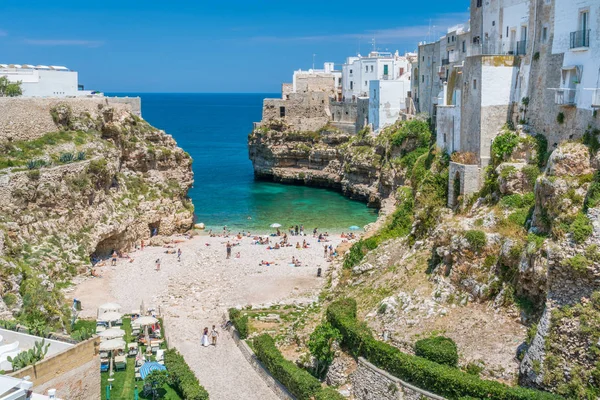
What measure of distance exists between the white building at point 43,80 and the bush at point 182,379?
32950 mm

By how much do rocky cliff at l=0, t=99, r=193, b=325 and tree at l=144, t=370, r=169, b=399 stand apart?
5.10 metres

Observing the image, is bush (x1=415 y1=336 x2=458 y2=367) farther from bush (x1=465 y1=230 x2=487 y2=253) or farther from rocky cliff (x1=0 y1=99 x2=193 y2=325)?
rocky cliff (x1=0 y1=99 x2=193 y2=325)

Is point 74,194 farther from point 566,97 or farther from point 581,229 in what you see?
point 581,229

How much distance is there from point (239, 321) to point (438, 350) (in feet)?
36.8

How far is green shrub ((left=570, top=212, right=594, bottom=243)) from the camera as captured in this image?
1780 cm

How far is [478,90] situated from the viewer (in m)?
28.3

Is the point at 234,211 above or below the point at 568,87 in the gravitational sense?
below

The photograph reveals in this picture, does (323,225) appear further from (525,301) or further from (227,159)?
(227,159)

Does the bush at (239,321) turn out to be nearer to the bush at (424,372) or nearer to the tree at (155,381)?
the tree at (155,381)

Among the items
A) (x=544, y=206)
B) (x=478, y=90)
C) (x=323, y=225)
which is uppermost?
(x=478, y=90)

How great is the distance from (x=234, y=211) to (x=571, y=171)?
144 feet

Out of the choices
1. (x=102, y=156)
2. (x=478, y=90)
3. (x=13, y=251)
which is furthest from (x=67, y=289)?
(x=478, y=90)

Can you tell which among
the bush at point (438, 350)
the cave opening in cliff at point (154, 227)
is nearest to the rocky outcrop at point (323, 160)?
the cave opening in cliff at point (154, 227)

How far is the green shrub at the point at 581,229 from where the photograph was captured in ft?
58.4
